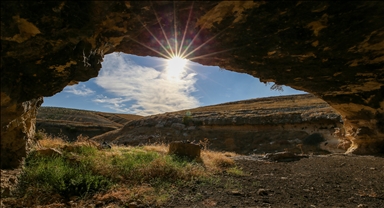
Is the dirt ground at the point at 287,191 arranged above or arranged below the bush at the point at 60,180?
below

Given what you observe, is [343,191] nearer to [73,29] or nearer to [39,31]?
[73,29]

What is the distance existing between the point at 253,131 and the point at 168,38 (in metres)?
21.2

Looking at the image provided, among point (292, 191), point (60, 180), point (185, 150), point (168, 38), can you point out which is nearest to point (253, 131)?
point (185, 150)

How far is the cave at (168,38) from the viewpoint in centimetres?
336

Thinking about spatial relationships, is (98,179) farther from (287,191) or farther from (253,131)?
(253,131)

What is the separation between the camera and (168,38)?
14.7 ft

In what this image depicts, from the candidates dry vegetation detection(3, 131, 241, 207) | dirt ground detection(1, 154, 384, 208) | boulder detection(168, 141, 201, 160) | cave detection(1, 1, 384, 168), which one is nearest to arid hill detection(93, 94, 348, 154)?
boulder detection(168, 141, 201, 160)

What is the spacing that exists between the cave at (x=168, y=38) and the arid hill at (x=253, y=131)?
1048 cm

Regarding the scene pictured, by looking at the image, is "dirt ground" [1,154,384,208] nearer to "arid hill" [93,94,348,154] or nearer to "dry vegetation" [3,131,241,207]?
"dry vegetation" [3,131,241,207]

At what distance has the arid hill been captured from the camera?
63.4 feet

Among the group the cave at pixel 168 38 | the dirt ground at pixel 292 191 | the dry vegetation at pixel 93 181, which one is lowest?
the dirt ground at pixel 292 191

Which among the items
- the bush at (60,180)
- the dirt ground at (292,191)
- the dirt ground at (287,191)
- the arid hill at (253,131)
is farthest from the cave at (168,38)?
the arid hill at (253,131)

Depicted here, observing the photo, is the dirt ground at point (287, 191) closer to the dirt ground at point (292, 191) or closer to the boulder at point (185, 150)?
the dirt ground at point (292, 191)

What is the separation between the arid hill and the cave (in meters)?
10.5
